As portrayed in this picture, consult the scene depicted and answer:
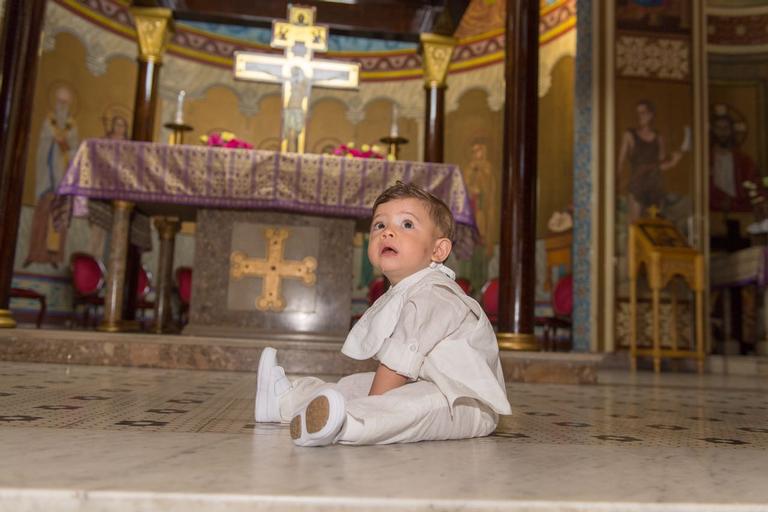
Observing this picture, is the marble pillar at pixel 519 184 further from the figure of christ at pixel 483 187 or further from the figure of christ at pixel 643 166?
the figure of christ at pixel 483 187

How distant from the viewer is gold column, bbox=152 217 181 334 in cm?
616

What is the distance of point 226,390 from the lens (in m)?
2.89

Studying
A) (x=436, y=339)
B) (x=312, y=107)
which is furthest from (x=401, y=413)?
(x=312, y=107)

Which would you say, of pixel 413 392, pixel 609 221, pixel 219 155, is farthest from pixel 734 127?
pixel 413 392

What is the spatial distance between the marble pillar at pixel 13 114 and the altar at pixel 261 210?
36 cm

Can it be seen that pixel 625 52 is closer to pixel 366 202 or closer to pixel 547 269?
pixel 547 269

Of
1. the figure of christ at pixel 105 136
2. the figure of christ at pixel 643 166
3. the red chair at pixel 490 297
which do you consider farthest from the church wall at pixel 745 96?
the figure of christ at pixel 105 136

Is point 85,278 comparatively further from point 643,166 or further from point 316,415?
point 316,415

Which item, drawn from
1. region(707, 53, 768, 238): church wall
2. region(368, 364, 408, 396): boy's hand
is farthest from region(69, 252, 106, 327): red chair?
region(707, 53, 768, 238): church wall

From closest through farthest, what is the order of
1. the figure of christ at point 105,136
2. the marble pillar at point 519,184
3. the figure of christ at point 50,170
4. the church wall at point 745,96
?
1. the marble pillar at point 519,184
2. the figure of christ at point 50,170
3. the figure of christ at point 105,136
4. the church wall at point 745,96

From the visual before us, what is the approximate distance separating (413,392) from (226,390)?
1.52 meters

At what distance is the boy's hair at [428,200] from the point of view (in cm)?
177

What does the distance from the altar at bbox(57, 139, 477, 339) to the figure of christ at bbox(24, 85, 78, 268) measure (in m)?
4.13

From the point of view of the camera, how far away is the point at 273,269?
5.08m
